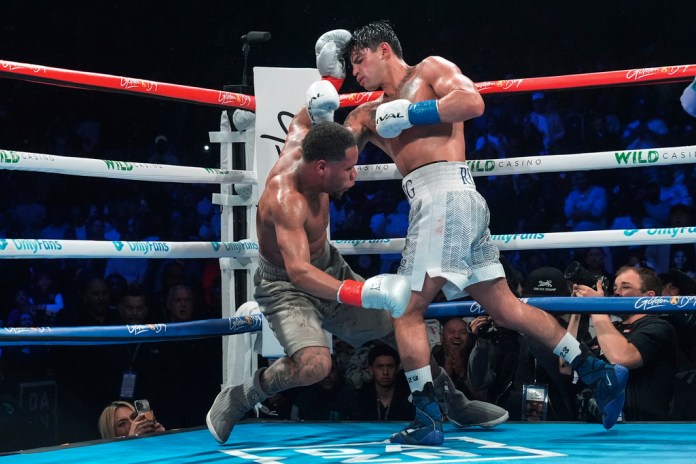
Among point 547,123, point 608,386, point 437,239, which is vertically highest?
point 547,123

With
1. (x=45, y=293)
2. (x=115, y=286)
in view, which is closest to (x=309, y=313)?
(x=115, y=286)

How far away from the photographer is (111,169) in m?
2.80

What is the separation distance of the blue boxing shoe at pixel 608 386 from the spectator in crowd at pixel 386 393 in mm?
1250

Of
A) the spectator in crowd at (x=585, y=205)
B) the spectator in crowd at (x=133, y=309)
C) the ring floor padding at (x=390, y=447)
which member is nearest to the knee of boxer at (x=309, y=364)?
the ring floor padding at (x=390, y=447)

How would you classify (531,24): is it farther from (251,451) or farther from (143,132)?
(251,451)

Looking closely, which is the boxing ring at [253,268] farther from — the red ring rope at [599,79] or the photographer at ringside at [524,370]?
the photographer at ringside at [524,370]

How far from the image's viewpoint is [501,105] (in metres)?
Answer: 6.61

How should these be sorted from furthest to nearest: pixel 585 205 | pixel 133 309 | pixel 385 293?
pixel 585 205 → pixel 133 309 → pixel 385 293

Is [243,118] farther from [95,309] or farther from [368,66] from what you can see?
[95,309]

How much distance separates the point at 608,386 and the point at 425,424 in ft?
1.83

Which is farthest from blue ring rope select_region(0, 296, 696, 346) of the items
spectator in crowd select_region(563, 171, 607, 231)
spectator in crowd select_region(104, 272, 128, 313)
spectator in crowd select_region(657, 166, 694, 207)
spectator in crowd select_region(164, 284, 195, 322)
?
spectator in crowd select_region(657, 166, 694, 207)

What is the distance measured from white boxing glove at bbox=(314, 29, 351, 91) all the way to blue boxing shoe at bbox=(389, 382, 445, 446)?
112cm

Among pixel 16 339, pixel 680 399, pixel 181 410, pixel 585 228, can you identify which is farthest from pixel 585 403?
pixel 585 228

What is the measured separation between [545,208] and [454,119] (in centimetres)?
355
